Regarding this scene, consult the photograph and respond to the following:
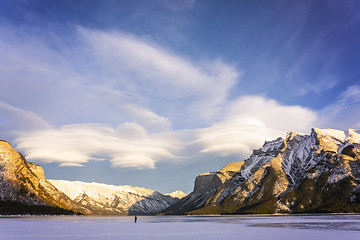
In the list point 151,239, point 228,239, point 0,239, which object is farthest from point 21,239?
point 228,239

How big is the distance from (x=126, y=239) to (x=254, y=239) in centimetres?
2416

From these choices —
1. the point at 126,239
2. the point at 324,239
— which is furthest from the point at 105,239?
the point at 324,239

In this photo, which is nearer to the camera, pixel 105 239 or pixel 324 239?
pixel 324 239

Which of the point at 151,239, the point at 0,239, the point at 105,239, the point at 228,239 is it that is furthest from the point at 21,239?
the point at 228,239

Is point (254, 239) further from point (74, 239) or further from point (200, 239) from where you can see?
point (74, 239)

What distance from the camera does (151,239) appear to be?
58.6 meters

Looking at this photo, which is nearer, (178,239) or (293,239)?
(293,239)

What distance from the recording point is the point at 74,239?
5750cm

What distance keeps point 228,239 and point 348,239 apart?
2037 centimetres

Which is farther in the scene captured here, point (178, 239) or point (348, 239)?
point (178, 239)

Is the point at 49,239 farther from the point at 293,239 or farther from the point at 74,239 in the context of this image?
the point at 293,239

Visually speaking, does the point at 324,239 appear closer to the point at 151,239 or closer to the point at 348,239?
the point at 348,239

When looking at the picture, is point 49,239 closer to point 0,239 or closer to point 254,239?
point 0,239

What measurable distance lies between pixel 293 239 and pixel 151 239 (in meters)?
25.7
